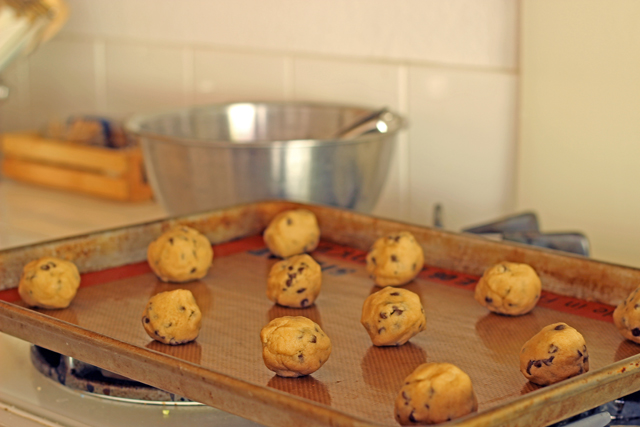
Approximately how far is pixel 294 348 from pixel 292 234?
36 centimetres

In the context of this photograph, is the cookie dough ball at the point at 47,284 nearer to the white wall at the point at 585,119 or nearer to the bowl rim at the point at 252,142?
the bowl rim at the point at 252,142

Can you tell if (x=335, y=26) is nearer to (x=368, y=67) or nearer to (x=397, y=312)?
(x=368, y=67)

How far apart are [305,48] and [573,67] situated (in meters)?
0.58

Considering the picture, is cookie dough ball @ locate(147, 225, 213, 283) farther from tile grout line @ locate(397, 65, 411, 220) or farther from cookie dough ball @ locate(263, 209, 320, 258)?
tile grout line @ locate(397, 65, 411, 220)

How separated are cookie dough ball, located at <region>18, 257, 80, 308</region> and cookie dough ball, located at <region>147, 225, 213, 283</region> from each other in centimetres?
10

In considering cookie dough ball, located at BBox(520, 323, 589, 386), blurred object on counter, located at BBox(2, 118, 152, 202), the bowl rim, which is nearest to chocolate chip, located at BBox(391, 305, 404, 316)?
cookie dough ball, located at BBox(520, 323, 589, 386)

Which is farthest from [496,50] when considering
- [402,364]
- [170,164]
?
[402,364]

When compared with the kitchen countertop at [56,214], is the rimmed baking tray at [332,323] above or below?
above

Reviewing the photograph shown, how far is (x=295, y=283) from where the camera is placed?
87 cm

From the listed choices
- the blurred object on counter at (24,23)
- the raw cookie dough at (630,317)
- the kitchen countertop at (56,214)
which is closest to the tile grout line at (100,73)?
the blurred object on counter at (24,23)

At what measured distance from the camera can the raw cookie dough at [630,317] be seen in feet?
2.43

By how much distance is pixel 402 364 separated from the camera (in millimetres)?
742

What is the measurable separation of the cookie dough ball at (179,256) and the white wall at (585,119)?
53 cm

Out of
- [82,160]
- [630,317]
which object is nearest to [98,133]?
[82,160]
